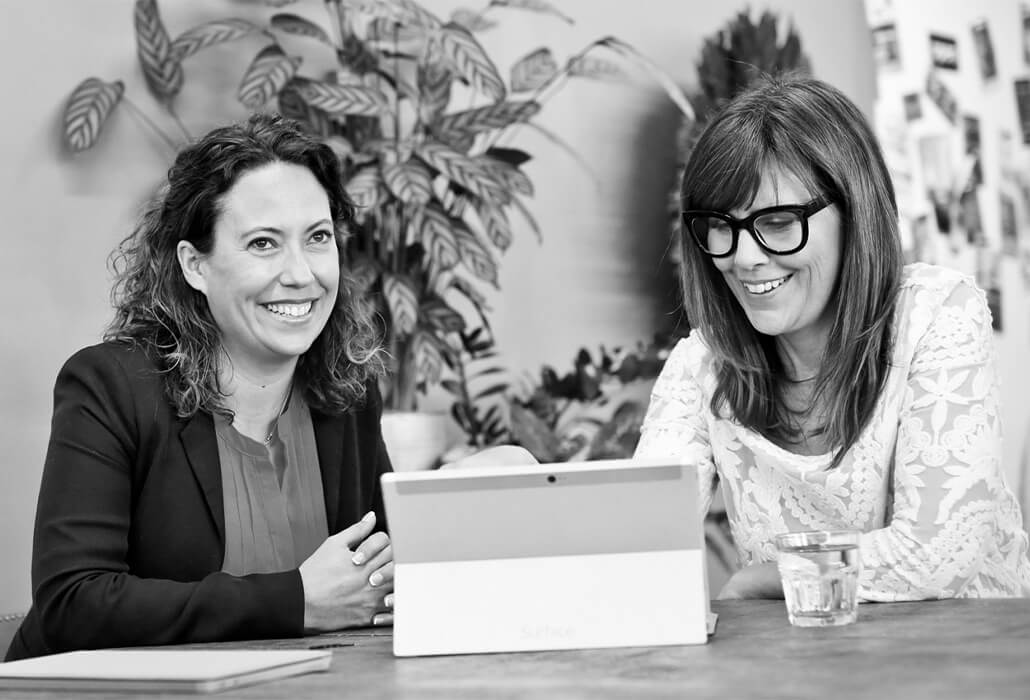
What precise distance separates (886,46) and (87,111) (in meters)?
2.91

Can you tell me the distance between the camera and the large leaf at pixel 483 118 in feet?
9.34

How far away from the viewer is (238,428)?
194 centimetres

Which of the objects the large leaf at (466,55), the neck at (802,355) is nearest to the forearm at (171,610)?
the neck at (802,355)

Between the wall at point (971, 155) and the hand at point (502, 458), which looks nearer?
the hand at point (502, 458)

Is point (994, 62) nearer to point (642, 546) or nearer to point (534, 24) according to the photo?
point (534, 24)

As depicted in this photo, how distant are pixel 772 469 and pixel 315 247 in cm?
81

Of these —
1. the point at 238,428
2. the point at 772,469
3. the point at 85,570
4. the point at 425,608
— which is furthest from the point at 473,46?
the point at 425,608

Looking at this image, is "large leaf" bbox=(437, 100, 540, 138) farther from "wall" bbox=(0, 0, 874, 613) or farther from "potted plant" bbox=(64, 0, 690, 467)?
"wall" bbox=(0, 0, 874, 613)

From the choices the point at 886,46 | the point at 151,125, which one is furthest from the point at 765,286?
the point at 886,46

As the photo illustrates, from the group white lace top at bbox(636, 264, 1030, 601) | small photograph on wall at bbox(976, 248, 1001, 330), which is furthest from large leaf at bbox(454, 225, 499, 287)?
small photograph on wall at bbox(976, 248, 1001, 330)

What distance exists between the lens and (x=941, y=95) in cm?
440

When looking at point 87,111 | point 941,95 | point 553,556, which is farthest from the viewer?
point 941,95

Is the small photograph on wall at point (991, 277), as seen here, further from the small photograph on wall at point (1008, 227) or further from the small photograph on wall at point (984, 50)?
the small photograph on wall at point (984, 50)

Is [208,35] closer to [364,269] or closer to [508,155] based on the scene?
[364,269]
